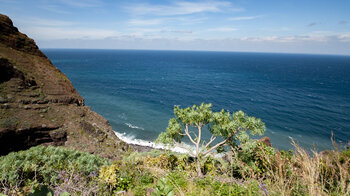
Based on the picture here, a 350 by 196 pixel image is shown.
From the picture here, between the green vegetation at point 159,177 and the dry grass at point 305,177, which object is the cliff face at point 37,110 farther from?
the dry grass at point 305,177

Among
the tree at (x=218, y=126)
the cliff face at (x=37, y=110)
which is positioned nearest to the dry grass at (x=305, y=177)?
the tree at (x=218, y=126)

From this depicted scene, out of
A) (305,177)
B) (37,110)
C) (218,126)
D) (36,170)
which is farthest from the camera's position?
(37,110)

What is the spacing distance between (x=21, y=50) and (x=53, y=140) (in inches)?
638

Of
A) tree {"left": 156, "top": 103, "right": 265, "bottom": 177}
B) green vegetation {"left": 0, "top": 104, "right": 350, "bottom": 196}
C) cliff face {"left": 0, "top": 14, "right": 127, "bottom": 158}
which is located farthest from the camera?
cliff face {"left": 0, "top": 14, "right": 127, "bottom": 158}

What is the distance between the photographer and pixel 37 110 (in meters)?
19.6

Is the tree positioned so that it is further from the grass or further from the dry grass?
the dry grass

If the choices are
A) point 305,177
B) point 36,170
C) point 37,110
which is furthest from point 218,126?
point 37,110

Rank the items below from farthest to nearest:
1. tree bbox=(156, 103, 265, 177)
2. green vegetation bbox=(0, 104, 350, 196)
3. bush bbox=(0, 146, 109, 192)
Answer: tree bbox=(156, 103, 265, 177)
bush bbox=(0, 146, 109, 192)
green vegetation bbox=(0, 104, 350, 196)

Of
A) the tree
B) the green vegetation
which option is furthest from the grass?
the tree

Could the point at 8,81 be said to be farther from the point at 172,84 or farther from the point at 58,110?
the point at 172,84

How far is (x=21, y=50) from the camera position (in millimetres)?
25719

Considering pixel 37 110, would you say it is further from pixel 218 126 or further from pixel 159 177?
pixel 218 126

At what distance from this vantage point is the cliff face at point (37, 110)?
17359 millimetres

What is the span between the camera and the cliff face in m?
17.4
